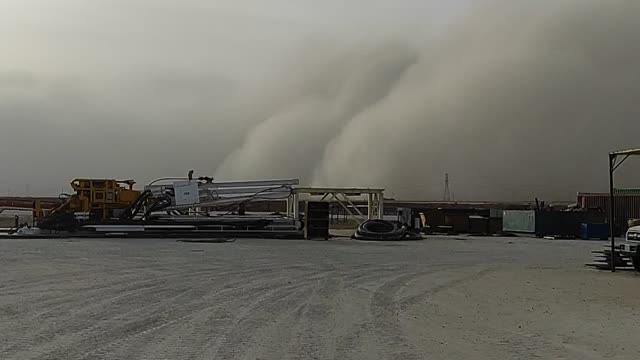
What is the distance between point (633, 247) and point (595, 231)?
2078cm

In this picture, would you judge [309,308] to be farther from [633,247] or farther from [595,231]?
[595,231]

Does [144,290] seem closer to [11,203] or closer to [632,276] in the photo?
[632,276]

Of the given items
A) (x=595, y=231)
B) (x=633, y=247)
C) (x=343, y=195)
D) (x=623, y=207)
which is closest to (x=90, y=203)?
(x=343, y=195)

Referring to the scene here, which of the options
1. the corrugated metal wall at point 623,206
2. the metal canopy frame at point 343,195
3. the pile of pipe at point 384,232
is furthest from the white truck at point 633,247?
the corrugated metal wall at point 623,206

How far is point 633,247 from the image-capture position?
16844 millimetres

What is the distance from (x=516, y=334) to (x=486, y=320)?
105 centimetres

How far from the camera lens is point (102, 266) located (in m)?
16.9

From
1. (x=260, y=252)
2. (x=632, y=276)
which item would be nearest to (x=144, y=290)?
(x=260, y=252)

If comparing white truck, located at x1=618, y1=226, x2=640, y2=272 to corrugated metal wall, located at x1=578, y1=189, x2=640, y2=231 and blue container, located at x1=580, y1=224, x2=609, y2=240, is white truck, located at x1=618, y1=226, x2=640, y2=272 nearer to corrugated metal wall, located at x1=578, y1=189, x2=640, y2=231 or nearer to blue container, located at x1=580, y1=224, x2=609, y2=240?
blue container, located at x1=580, y1=224, x2=609, y2=240

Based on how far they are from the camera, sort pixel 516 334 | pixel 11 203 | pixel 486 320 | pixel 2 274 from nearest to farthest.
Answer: pixel 516 334
pixel 486 320
pixel 2 274
pixel 11 203

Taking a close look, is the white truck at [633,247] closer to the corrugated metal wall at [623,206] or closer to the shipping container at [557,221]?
the shipping container at [557,221]

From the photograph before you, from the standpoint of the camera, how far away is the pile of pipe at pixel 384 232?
100ft

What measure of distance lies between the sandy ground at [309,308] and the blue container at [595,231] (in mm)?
18499

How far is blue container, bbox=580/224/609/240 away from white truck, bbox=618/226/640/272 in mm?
20101
